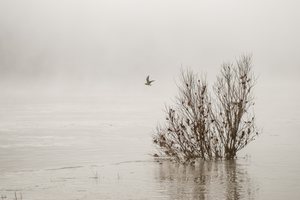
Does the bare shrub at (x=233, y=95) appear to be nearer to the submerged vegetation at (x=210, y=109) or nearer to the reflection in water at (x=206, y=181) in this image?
the submerged vegetation at (x=210, y=109)

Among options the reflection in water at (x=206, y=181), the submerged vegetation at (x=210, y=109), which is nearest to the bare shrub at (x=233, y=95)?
→ the submerged vegetation at (x=210, y=109)

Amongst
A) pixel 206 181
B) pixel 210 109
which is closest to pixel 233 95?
pixel 210 109

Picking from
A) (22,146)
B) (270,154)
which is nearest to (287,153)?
(270,154)

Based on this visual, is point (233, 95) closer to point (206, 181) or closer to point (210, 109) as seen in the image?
point (210, 109)

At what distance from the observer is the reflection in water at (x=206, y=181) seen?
1521cm

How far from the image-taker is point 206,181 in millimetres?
17359

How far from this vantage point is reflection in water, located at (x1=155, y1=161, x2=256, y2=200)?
15.2 meters

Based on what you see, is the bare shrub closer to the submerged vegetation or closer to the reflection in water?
the submerged vegetation

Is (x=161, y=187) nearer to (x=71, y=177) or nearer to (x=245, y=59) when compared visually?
(x=71, y=177)

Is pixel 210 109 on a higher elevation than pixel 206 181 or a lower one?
higher

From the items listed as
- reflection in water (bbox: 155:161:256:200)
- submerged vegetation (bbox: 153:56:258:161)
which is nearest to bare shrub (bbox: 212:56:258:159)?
submerged vegetation (bbox: 153:56:258:161)

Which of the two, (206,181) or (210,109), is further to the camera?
(210,109)

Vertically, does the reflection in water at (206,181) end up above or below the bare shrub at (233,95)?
below

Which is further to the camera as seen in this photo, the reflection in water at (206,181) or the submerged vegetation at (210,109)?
the submerged vegetation at (210,109)
